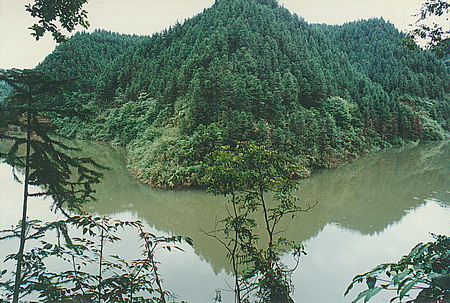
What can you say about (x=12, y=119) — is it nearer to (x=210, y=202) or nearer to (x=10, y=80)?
(x=10, y=80)

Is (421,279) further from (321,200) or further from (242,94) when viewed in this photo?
(242,94)

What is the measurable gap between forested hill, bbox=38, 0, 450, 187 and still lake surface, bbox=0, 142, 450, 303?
4.76ft

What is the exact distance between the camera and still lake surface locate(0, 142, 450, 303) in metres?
4.87

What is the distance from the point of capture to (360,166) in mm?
16125

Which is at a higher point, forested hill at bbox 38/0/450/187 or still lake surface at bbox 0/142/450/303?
forested hill at bbox 38/0/450/187

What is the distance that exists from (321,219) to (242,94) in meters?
7.44

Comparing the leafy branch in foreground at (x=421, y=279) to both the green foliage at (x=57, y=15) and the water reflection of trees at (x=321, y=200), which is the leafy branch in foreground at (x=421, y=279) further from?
the water reflection of trees at (x=321, y=200)

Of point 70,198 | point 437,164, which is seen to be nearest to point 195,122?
point 70,198

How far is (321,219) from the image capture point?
8023 mm

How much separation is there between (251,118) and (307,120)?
3726 mm

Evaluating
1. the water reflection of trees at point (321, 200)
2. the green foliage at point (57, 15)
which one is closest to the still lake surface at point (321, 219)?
the water reflection of trees at point (321, 200)

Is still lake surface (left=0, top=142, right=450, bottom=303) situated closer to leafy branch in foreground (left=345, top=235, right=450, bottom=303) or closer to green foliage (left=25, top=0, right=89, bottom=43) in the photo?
green foliage (left=25, top=0, right=89, bottom=43)

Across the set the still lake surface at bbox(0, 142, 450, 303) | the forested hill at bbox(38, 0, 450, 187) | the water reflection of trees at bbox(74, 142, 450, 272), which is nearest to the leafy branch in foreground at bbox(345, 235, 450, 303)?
the forested hill at bbox(38, 0, 450, 187)

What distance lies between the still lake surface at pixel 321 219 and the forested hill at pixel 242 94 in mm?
1451
